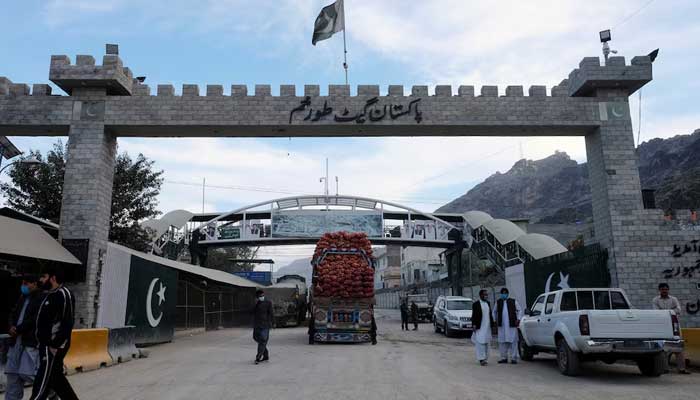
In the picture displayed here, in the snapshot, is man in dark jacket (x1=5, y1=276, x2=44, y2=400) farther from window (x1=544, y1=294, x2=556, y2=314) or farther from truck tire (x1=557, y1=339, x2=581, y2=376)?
window (x1=544, y1=294, x2=556, y2=314)

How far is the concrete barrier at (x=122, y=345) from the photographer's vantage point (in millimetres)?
11805

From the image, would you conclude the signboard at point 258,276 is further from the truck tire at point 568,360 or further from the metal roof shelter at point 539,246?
the truck tire at point 568,360

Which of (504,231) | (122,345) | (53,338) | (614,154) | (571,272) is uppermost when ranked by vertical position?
(614,154)

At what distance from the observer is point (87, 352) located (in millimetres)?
10695

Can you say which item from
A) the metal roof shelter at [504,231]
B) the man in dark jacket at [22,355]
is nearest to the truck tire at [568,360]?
the man in dark jacket at [22,355]

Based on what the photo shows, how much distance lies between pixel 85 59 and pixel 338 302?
37.8 ft

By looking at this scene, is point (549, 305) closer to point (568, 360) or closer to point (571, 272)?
point (568, 360)

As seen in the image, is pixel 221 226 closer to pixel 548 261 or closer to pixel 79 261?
pixel 79 261

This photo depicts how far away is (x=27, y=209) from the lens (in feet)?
71.5

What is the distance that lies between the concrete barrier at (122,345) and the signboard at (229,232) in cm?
2663

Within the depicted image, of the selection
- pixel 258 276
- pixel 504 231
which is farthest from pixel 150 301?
pixel 258 276

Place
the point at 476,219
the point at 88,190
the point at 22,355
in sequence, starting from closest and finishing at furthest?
1. the point at 22,355
2. the point at 88,190
3. the point at 476,219

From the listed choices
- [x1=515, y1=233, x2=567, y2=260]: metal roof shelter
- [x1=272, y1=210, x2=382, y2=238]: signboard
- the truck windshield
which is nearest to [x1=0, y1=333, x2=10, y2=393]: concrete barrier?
the truck windshield

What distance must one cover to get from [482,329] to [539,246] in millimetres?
14111
